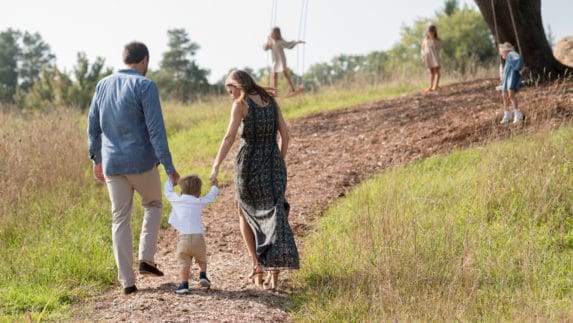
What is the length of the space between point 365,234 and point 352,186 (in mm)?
3016

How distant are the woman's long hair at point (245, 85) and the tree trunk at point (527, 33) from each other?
9.35 meters

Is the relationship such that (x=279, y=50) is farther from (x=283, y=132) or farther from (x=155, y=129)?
(x=155, y=129)

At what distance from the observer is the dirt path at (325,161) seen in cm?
523

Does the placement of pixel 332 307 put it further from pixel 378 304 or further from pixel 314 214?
pixel 314 214

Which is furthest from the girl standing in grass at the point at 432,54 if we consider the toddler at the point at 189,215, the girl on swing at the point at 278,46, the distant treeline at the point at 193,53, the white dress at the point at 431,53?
the distant treeline at the point at 193,53

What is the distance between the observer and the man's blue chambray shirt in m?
5.25

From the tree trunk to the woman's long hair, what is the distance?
9.35 meters

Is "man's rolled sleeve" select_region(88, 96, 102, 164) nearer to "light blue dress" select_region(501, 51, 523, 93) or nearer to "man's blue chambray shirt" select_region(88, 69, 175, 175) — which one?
"man's blue chambray shirt" select_region(88, 69, 175, 175)

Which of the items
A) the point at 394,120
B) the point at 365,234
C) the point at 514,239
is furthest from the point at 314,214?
the point at 394,120

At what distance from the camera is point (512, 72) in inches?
411

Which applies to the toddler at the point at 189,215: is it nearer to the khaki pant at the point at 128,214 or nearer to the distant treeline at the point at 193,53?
the khaki pant at the point at 128,214

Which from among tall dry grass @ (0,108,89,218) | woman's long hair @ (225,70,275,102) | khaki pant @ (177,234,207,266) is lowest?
khaki pant @ (177,234,207,266)

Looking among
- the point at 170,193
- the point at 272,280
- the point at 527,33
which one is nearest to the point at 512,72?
the point at 527,33

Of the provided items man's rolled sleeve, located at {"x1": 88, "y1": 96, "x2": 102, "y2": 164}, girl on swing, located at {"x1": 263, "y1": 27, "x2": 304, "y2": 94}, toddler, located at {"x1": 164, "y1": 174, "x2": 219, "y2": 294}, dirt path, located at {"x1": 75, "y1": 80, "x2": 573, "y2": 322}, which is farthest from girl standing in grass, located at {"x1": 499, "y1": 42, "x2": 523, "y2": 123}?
man's rolled sleeve, located at {"x1": 88, "y1": 96, "x2": 102, "y2": 164}
